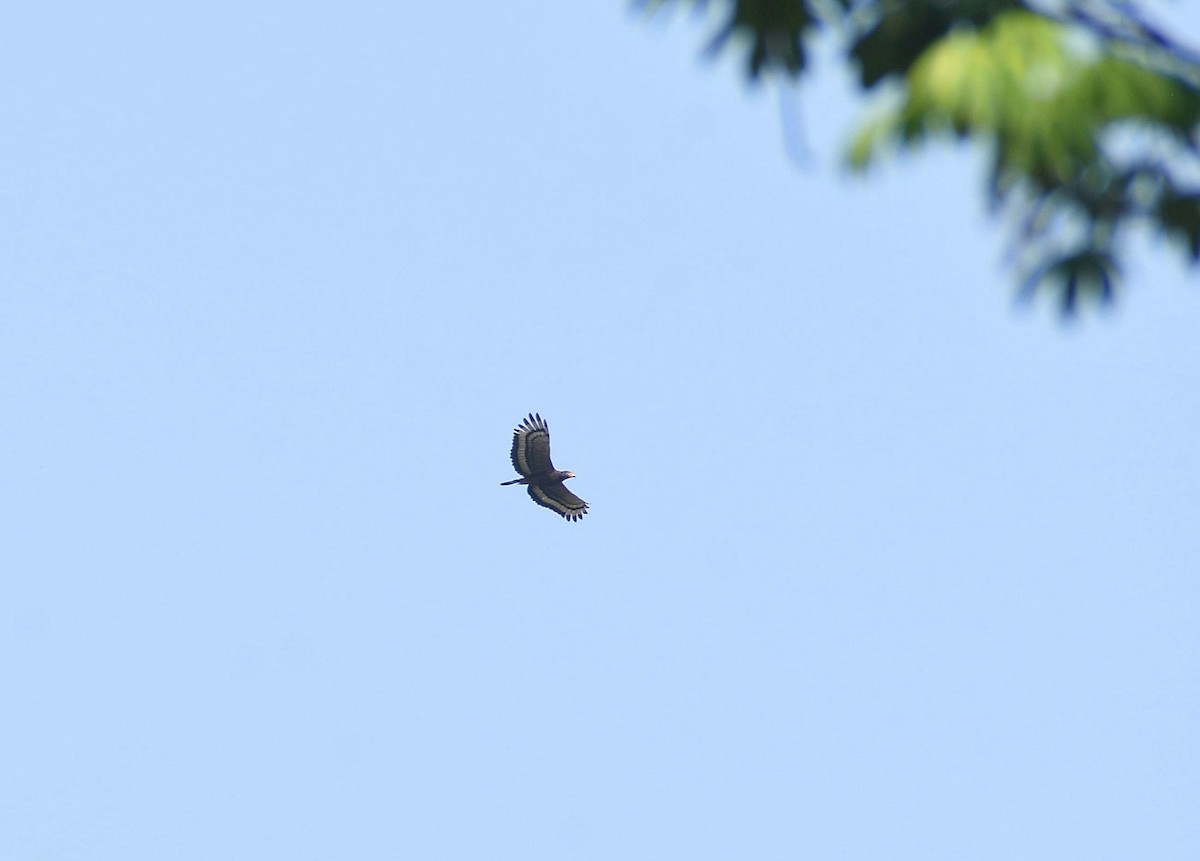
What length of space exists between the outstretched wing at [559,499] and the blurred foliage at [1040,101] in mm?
33003

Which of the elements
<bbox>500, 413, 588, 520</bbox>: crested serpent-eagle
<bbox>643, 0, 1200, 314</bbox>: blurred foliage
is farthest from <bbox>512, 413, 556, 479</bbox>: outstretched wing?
<bbox>643, 0, 1200, 314</bbox>: blurred foliage

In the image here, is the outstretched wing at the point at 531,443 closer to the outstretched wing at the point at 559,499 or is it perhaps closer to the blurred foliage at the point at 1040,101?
the outstretched wing at the point at 559,499

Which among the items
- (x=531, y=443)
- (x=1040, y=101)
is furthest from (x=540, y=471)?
(x=1040, y=101)

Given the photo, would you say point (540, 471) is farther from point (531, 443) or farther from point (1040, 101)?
point (1040, 101)

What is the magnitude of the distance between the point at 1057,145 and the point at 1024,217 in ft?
2.36

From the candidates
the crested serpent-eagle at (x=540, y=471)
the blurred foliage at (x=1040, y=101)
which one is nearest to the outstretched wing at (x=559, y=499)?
the crested serpent-eagle at (x=540, y=471)

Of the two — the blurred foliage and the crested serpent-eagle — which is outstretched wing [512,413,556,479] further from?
the blurred foliage

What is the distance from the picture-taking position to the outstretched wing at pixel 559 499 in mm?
41031

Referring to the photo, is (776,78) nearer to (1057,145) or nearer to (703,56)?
(703,56)

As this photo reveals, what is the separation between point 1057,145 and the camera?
6754 mm

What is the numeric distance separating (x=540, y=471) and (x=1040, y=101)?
1336 inches

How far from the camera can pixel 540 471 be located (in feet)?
133

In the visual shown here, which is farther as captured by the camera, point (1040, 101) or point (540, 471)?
point (540, 471)

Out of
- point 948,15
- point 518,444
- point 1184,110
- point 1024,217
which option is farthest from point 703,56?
point 518,444
